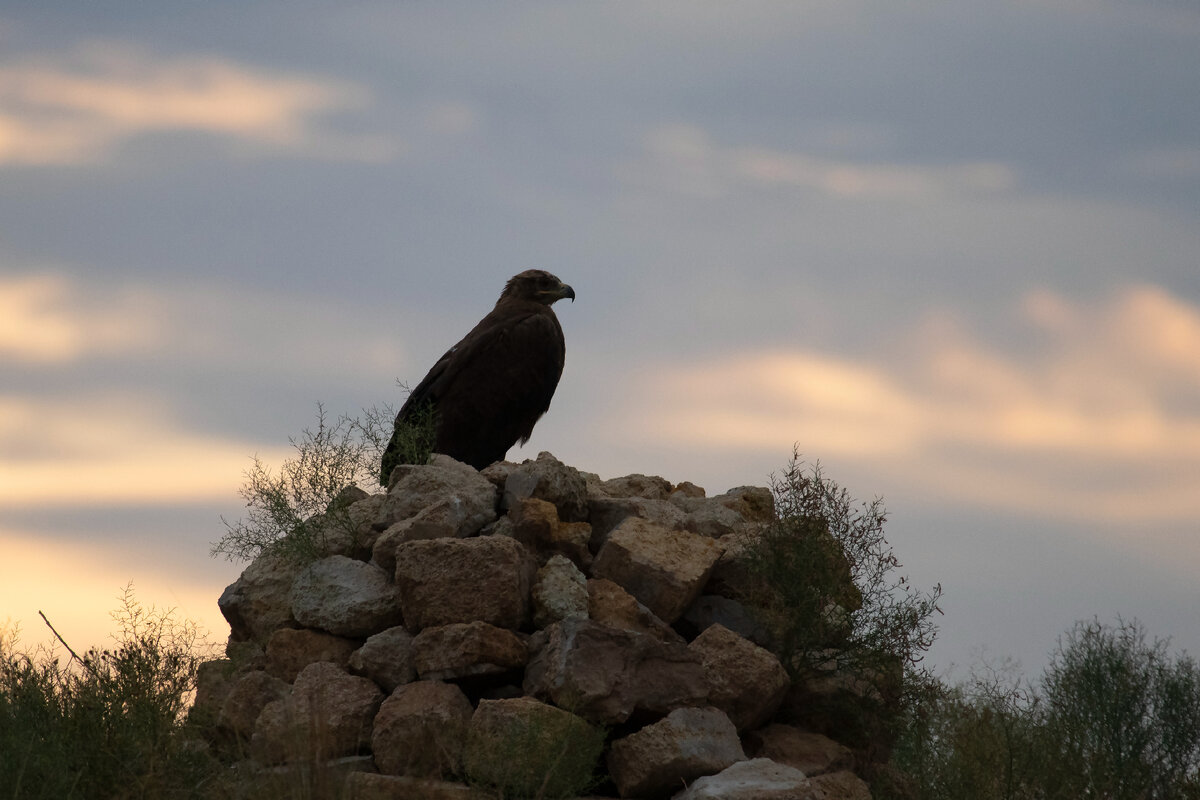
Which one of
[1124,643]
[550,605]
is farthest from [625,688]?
[1124,643]

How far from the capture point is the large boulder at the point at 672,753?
8.02 m

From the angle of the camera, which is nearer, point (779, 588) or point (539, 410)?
point (779, 588)

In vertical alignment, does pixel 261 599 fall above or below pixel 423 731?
above

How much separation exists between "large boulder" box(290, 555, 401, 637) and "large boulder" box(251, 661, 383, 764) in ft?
1.45

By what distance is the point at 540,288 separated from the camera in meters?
13.4

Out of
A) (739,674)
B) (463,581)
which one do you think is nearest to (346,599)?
(463,581)

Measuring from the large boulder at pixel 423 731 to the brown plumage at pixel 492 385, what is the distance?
4398 millimetres

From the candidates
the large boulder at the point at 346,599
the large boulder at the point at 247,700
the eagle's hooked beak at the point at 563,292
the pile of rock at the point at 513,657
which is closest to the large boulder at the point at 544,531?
the pile of rock at the point at 513,657

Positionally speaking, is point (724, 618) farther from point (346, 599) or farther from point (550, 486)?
point (346, 599)

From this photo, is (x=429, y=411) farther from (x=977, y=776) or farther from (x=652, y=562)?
(x=977, y=776)

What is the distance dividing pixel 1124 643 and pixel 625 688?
799cm

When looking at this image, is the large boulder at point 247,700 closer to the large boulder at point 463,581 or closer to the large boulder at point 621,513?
the large boulder at point 463,581

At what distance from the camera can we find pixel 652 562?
9.20m

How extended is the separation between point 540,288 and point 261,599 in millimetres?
4712
